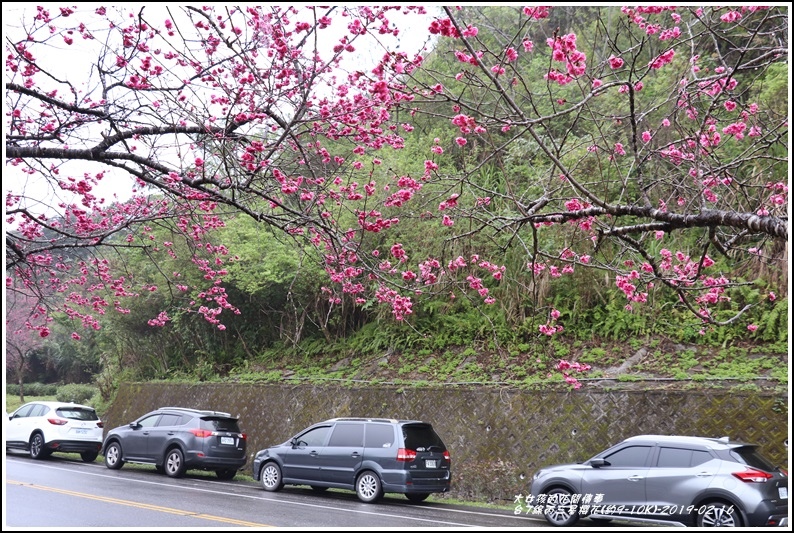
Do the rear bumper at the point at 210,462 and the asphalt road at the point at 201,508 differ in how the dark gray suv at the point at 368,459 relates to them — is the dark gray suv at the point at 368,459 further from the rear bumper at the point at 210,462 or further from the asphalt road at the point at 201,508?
the rear bumper at the point at 210,462

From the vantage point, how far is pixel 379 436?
1282 cm

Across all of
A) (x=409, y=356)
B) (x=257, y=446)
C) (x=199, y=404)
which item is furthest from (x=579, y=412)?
(x=199, y=404)

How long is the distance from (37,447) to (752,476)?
54.3 ft

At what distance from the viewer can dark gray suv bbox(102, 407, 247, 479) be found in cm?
1572

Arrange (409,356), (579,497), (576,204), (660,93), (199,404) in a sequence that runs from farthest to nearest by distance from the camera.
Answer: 1. (199,404)
2. (409,356)
3. (660,93)
4. (579,497)
5. (576,204)

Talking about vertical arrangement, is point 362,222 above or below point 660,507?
above

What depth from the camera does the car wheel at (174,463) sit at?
A: 15820mm

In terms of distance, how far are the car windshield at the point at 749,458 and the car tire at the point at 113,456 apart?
13.3m

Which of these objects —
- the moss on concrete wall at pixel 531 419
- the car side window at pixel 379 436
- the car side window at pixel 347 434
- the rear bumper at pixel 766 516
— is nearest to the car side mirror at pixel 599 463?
the rear bumper at pixel 766 516

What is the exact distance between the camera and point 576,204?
7.18 m

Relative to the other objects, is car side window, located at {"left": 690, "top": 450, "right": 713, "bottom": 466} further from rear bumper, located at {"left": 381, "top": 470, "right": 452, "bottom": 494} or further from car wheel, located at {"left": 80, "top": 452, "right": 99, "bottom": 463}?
car wheel, located at {"left": 80, "top": 452, "right": 99, "bottom": 463}

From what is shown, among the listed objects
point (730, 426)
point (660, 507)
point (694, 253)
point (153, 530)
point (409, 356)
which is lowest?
point (153, 530)

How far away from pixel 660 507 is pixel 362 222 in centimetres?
569

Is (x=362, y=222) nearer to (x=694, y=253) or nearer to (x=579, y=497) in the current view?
(x=579, y=497)
